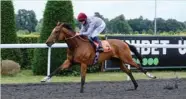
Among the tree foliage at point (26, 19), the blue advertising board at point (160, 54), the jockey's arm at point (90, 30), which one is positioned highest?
the tree foliage at point (26, 19)

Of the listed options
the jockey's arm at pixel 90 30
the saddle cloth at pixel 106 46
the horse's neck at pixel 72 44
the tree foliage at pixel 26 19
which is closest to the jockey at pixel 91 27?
the jockey's arm at pixel 90 30

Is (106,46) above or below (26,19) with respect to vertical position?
below

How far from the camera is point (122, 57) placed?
9031mm

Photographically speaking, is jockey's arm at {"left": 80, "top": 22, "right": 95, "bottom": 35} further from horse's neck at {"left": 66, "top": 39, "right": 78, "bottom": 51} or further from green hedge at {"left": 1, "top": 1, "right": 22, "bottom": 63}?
green hedge at {"left": 1, "top": 1, "right": 22, "bottom": 63}

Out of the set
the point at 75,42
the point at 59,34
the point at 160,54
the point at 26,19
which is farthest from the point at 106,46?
the point at 26,19

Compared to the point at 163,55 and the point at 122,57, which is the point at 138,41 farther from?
the point at 122,57

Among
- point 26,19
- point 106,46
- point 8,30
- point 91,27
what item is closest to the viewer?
point 91,27

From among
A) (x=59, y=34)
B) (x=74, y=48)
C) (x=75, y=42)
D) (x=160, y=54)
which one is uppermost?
(x=59, y=34)

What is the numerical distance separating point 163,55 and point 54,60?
4.05 metres

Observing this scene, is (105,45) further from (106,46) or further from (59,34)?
(59,34)

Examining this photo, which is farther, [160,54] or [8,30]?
[160,54]

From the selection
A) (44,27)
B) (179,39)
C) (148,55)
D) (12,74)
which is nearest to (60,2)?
(44,27)

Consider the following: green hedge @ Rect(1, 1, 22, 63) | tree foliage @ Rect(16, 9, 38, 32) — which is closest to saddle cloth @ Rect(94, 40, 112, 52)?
green hedge @ Rect(1, 1, 22, 63)

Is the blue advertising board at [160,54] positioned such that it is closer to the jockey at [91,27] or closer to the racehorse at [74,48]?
the jockey at [91,27]
